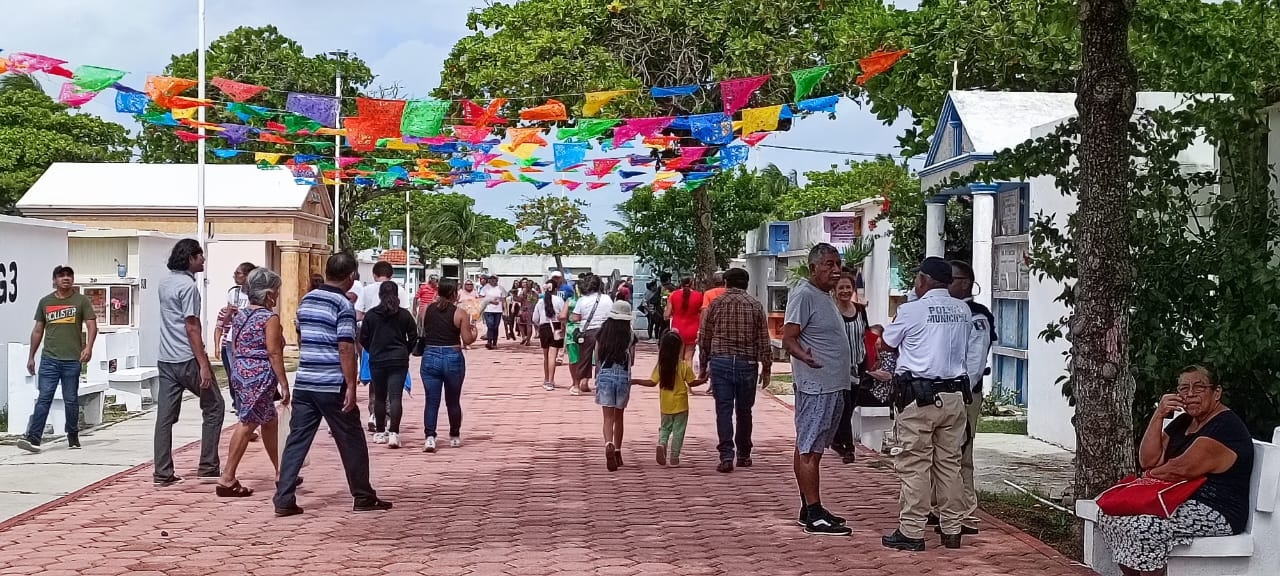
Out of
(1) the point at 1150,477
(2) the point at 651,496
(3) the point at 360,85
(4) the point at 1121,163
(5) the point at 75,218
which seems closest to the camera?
(1) the point at 1150,477

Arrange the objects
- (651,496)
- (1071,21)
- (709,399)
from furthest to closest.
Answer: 1. (709,399)
2. (651,496)
3. (1071,21)

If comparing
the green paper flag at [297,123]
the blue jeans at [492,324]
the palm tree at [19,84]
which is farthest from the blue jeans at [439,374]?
the palm tree at [19,84]

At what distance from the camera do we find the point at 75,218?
3100 centimetres

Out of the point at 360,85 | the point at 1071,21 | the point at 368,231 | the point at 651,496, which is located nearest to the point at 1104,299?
the point at 1071,21

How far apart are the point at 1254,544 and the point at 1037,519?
251 centimetres

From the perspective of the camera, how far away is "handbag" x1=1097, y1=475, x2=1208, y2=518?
21.9 ft

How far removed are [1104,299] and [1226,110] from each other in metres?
2.06

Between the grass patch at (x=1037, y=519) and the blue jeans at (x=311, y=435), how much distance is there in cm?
426

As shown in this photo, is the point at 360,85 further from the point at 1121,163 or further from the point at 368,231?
the point at 1121,163

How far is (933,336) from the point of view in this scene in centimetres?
780

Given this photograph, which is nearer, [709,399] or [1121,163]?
[1121,163]

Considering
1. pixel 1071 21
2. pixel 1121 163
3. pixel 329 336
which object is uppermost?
pixel 1071 21

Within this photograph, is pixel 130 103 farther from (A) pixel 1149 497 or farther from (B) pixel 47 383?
(A) pixel 1149 497

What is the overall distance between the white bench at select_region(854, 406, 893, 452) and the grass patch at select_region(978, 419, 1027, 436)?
163 centimetres
